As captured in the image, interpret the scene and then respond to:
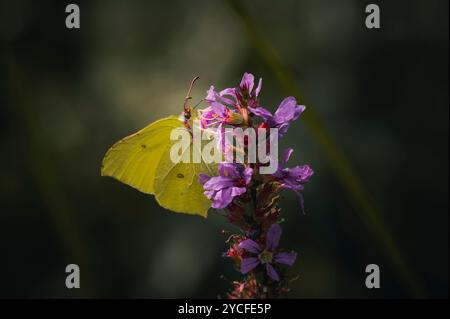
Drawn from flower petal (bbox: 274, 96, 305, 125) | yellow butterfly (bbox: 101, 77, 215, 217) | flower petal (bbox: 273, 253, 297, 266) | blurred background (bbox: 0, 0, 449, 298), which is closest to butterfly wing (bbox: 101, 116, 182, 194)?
yellow butterfly (bbox: 101, 77, 215, 217)

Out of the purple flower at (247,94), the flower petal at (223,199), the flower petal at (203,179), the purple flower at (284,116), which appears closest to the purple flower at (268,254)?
the flower petal at (223,199)

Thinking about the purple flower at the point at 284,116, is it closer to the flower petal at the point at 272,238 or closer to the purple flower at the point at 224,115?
the purple flower at the point at 224,115

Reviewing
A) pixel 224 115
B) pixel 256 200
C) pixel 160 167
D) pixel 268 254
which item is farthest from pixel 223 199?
pixel 160 167

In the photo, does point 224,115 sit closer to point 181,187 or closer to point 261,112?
point 261,112
